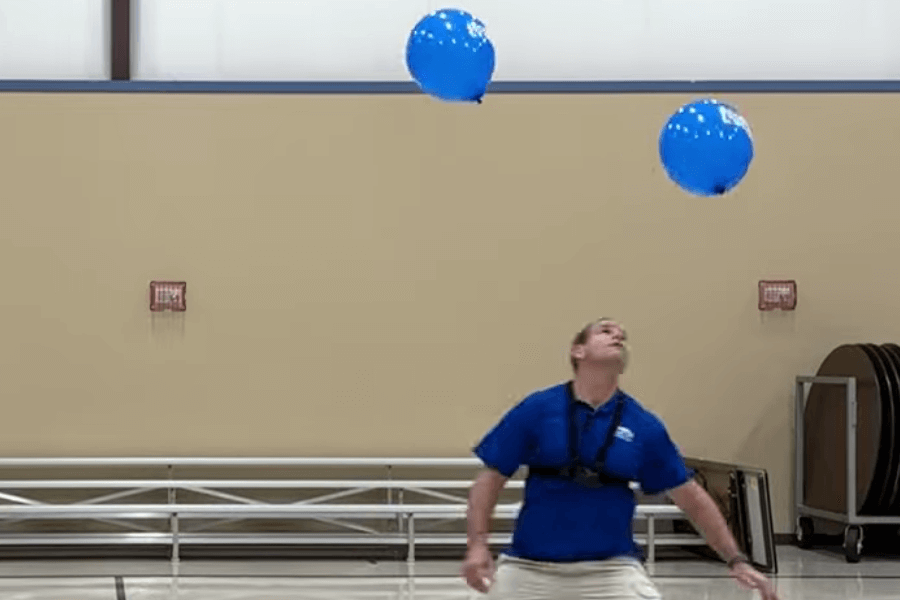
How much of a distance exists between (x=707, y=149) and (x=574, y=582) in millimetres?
3412

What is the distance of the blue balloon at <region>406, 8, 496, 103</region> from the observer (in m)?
8.35

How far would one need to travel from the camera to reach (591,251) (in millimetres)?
12242

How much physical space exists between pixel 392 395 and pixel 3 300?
2.92 m

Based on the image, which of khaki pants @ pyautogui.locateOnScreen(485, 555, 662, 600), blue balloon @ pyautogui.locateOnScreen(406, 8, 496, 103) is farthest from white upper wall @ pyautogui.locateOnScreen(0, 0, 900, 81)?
khaki pants @ pyautogui.locateOnScreen(485, 555, 662, 600)

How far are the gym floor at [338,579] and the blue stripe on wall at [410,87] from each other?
11.3 ft

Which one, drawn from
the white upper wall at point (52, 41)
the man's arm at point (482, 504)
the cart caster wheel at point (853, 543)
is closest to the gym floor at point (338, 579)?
the cart caster wheel at point (853, 543)

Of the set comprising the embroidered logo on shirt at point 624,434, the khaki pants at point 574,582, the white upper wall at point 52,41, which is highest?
the white upper wall at point 52,41

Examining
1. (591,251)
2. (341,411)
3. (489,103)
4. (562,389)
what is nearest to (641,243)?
(591,251)

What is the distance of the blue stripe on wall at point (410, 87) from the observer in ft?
40.0

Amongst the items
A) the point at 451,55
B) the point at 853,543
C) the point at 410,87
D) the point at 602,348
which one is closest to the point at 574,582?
the point at 602,348

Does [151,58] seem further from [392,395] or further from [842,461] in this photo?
[842,461]

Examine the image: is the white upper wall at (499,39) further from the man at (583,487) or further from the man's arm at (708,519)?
the man's arm at (708,519)

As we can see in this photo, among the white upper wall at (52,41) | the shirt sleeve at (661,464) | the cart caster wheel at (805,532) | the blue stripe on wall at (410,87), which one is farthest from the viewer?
the white upper wall at (52,41)

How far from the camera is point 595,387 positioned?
17.2 ft
